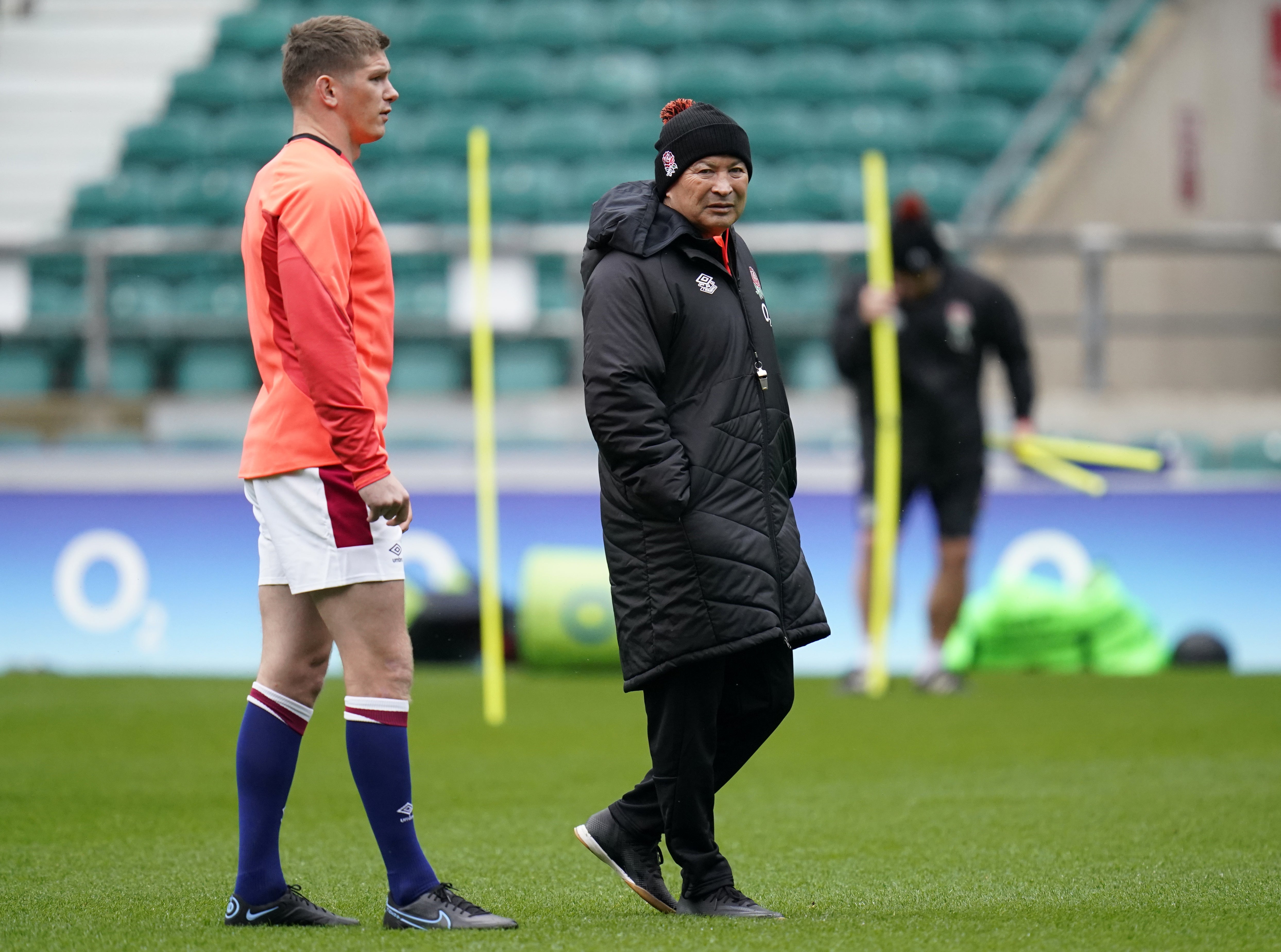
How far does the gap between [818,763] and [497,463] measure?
3536 millimetres

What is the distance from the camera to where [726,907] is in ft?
11.2

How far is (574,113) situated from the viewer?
1302 cm

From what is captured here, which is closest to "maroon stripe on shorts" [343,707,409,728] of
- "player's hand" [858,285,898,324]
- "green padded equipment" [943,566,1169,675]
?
"player's hand" [858,285,898,324]

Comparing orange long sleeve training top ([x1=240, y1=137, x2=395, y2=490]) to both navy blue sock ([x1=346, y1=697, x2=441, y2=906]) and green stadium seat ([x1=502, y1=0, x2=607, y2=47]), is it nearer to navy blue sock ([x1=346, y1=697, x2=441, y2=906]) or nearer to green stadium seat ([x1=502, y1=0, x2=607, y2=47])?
navy blue sock ([x1=346, y1=697, x2=441, y2=906])

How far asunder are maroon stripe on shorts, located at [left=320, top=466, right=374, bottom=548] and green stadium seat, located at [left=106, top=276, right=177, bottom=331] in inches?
263

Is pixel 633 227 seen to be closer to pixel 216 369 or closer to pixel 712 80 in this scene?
pixel 216 369

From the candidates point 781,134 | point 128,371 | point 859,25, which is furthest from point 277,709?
point 859,25

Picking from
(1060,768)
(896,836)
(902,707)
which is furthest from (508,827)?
(902,707)

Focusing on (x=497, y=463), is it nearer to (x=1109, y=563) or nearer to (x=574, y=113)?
(x=1109, y=563)

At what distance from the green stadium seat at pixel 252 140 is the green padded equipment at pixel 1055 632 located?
22.0 feet

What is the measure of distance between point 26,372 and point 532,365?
2708 mm

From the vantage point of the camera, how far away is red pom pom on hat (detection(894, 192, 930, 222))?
7652mm

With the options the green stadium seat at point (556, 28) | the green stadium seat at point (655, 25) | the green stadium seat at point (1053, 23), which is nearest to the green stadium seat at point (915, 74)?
the green stadium seat at point (1053, 23)

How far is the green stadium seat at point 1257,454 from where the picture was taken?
29.0 ft
